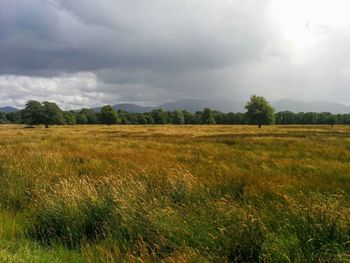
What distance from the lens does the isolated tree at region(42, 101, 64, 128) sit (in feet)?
320

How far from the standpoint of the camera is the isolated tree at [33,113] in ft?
315

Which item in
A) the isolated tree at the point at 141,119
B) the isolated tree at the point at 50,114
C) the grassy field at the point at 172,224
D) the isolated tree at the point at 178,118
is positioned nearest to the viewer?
the grassy field at the point at 172,224

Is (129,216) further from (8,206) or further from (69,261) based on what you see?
(8,206)

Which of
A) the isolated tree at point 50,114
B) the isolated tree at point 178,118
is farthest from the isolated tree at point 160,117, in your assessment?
the isolated tree at point 50,114

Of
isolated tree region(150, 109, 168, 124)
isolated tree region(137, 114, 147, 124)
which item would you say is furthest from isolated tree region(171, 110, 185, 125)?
isolated tree region(137, 114, 147, 124)

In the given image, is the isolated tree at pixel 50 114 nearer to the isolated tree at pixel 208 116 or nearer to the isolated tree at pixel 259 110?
the isolated tree at pixel 259 110

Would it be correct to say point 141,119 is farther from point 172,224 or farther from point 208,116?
point 172,224

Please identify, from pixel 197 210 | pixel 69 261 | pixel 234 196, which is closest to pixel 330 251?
pixel 197 210

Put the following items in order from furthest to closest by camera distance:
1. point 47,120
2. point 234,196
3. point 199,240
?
point 47,120, point 234,196, point 199,240

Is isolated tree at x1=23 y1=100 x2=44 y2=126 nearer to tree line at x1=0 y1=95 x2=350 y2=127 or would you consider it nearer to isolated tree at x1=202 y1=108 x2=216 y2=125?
tree line at x1=0 y1=95 x2=350 y2=127

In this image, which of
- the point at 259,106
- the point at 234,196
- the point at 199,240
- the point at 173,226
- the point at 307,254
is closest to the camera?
the point at 307,254

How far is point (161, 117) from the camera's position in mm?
154625

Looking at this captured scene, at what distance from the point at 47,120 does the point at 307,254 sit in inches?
4012

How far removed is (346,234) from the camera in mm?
4340
